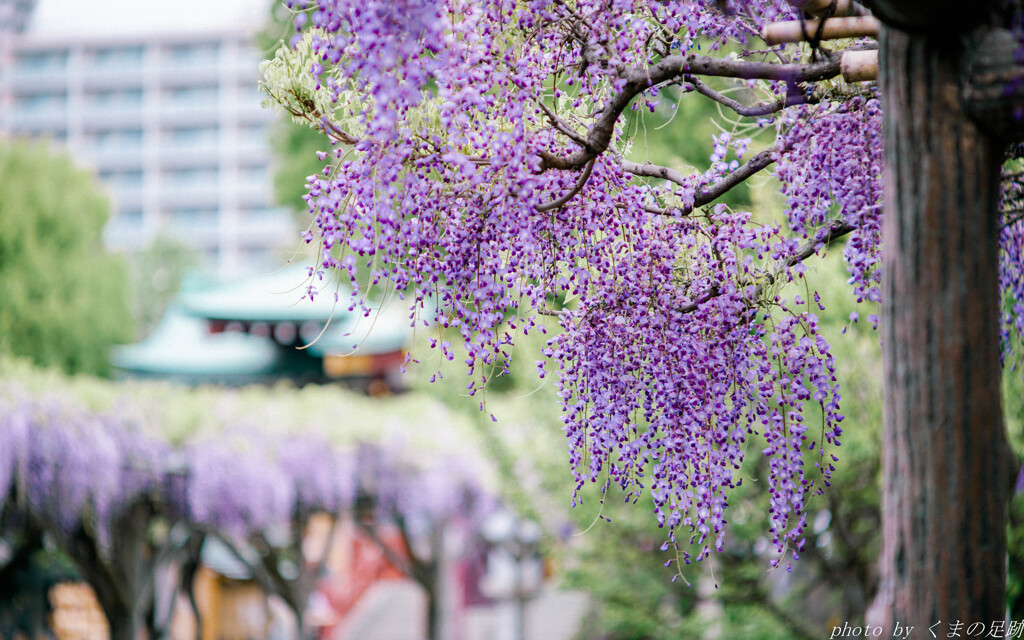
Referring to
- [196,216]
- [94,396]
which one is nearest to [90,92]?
[196,216]

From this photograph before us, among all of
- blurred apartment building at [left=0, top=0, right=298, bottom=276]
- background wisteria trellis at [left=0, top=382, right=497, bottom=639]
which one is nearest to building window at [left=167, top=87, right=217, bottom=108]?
blurred apartment building at [left=0, top=0, right=298, bottom=276]

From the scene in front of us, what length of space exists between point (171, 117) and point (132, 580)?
190ft

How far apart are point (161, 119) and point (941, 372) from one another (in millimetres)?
66215

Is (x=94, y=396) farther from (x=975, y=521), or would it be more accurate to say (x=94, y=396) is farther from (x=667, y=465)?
(x=975, y=521)

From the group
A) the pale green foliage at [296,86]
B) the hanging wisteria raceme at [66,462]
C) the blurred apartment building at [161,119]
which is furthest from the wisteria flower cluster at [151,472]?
the blurred apartment building at [161,119]

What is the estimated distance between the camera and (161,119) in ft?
204

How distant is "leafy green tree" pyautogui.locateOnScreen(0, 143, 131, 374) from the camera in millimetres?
19984

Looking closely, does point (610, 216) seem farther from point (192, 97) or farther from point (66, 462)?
point (192, 97)

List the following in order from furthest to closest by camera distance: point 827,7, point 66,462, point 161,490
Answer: point 161,490, point 66,462, point 827,7

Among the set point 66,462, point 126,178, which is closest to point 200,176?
point 126,178

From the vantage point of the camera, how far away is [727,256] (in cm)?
285

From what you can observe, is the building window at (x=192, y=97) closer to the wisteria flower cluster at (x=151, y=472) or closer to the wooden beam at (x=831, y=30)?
the wisteria flower cluster at (x=151, y=472)

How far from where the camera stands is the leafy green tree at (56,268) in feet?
65.6

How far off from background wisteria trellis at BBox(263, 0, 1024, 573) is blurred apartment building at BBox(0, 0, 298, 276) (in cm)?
6139
